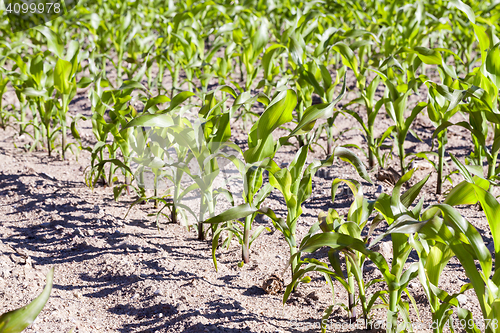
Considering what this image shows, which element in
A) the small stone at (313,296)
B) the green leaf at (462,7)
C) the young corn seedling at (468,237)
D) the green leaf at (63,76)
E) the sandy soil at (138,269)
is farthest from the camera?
the green leaf at (63,76)

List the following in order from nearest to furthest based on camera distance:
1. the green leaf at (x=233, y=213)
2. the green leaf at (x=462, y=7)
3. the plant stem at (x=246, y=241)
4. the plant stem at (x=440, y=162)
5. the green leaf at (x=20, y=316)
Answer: the green leaf at (x=20, y=316)
the green leaf at (x=233, y=213)
the plant stem at (x=246, y=241)
the green leaf at (x=462, y=7)
the plant stem at (x=440, y=162)

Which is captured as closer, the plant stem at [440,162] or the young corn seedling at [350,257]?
the young corn seedling at [350,257]

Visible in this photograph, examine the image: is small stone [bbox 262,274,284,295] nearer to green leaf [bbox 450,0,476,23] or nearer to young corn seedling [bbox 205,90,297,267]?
young corn seedling [bbox 205,90,297,267]

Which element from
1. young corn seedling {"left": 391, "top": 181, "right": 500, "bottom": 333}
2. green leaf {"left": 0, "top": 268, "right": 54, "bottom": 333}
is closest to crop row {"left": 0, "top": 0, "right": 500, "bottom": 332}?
young corn seedling {"left": 391, "top": 181, "right": 500, "bottom": 333}

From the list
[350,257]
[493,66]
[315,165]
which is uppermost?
[493,66]

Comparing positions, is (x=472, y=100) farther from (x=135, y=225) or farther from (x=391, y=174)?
(x=135, y=225)

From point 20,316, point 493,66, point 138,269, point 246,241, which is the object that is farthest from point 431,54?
point 20,316

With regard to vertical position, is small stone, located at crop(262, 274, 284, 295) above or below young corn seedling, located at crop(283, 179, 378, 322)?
below

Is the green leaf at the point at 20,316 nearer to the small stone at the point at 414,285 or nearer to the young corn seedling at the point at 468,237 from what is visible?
the young corn seedling at the point at 468,237

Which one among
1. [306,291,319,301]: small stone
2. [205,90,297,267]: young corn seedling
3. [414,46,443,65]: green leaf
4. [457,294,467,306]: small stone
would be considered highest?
[414,46,443,65]: green leaf

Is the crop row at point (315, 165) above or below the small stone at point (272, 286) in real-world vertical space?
above

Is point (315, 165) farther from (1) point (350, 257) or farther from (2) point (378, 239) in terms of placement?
(2) point (378, 239)

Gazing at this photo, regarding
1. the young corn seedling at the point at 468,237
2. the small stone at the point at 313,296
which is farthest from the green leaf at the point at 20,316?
the small stone at the point at 313,296

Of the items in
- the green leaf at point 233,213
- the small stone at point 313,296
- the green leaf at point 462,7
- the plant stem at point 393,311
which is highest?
the green leaf at point 462,7
